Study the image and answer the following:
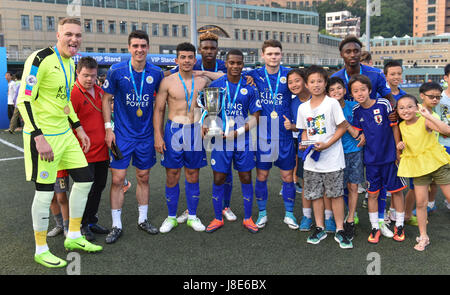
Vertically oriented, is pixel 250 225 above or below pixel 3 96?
below

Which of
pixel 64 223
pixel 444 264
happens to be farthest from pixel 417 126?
pixel 64 223

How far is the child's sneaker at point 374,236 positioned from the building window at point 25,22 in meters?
46.2

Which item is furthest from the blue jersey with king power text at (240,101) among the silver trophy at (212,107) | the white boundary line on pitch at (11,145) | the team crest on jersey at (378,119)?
the white boundary line on pitch at (11,145)

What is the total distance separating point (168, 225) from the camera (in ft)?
14.4

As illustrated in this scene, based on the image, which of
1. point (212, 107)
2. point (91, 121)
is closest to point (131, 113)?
point (91, 121)

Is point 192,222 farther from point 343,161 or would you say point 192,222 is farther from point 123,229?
point 343,161

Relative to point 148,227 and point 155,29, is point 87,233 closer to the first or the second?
point 148,227

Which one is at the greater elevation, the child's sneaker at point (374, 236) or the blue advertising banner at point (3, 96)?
the blue advertising banner at point (3, 96)

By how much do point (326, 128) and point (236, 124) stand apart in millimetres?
1018

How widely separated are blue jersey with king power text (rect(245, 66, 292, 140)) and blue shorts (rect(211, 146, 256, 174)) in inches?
12.7

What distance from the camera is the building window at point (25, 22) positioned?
1608 inches

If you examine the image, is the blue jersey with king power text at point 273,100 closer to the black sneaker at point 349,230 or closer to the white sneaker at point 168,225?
the black sneaker at point 349,230

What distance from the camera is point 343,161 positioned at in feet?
13.1

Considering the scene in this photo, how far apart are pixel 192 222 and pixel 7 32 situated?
44.7 meters
